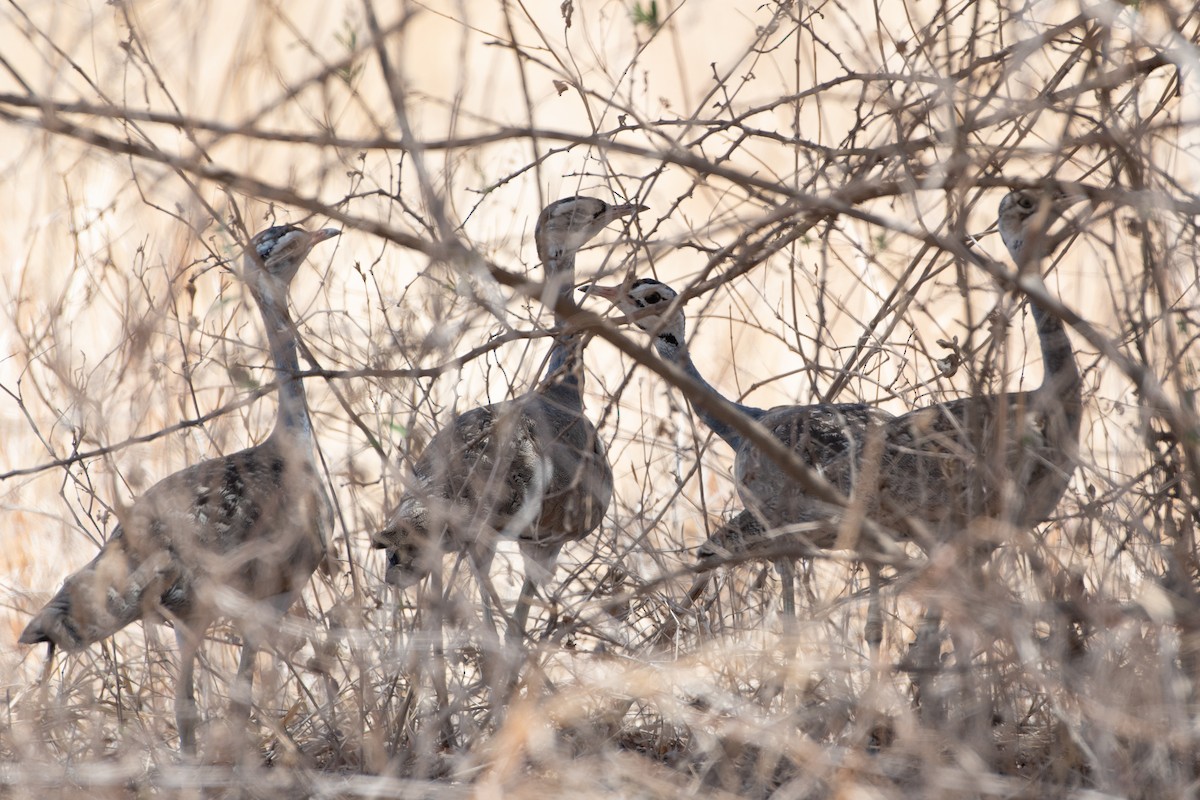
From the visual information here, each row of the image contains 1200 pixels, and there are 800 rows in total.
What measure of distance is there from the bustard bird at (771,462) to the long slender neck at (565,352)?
0.18 m

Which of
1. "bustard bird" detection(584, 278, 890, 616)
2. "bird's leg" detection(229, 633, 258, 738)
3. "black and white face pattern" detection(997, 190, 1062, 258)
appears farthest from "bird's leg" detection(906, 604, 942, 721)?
"black and white face pattern" detection(997, 190, 1062, 258)

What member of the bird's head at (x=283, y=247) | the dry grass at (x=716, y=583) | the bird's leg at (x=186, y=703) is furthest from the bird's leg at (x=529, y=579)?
the bird's head at (x=283, y=247)

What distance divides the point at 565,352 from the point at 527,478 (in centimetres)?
63

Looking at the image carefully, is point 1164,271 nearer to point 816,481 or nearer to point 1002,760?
point 816,481

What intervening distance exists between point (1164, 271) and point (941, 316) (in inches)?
212

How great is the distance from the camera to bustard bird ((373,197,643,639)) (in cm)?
429

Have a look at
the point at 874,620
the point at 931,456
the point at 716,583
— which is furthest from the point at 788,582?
the point at 931,456

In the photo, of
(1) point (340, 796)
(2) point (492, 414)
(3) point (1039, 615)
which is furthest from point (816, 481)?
(2) point (492, 414)

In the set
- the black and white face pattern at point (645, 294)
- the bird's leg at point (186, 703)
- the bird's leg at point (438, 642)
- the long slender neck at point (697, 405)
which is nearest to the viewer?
the bird's leg at point (438, 642)

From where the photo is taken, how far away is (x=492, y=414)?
15.8 ft

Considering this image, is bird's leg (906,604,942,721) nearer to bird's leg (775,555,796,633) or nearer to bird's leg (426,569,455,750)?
bird's leg (775,555,796,633)

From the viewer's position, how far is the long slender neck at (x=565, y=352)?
11.2 ft

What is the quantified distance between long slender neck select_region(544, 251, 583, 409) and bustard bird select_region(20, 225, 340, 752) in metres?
0.91

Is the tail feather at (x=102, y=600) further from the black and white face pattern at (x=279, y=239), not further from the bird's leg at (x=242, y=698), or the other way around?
the black and white face pattern at (x=279, y=239)
